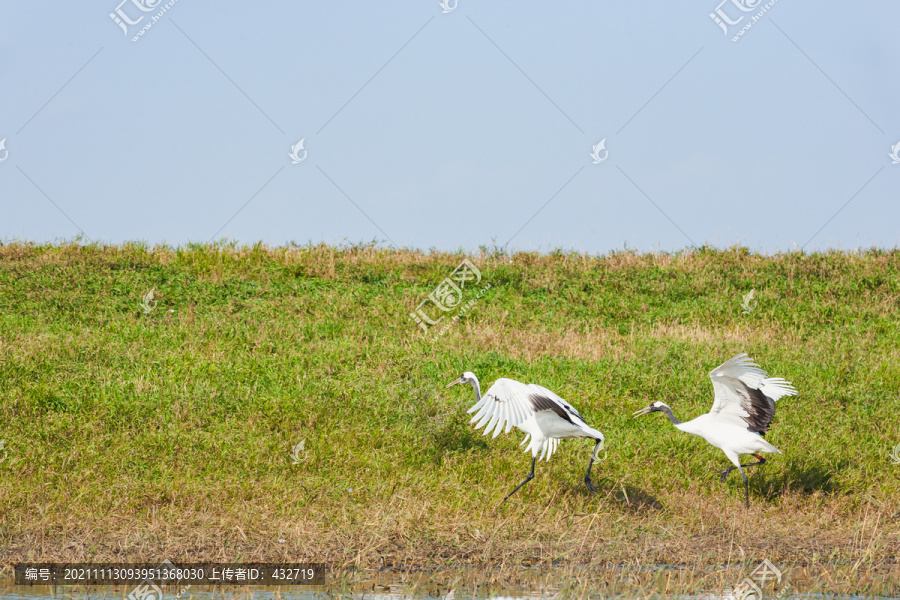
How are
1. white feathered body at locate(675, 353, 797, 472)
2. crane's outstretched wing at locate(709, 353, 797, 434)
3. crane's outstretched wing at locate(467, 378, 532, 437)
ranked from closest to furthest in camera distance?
crane's outstretched wing at locate(467, 378, 532, 437) < crane's outstretched wing at locate(709, 353, 797, 434) < white feathered body at locate(675, 353, 797, 472)

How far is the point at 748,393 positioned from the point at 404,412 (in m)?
4.71

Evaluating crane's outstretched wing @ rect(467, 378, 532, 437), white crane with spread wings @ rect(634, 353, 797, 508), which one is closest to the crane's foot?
white crane with spread wings @ rect(634, 353, 797, 508)

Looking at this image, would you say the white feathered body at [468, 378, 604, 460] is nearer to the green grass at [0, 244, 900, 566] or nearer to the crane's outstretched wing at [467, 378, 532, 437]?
the crane's outstretched wing at [467, 378, 532, 437]

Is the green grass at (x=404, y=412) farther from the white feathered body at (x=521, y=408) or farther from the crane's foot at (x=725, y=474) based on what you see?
the white feathered body at (x=521, y=408)

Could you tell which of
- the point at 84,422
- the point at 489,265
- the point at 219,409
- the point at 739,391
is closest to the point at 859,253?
the point at 489,265

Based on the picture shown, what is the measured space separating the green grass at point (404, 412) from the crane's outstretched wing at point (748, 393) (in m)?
1.08

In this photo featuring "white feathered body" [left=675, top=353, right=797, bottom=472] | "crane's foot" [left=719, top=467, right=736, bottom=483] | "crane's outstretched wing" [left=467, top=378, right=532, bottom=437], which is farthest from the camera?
"crane's foot" [left=719, top=467, right=736, bottom=483]

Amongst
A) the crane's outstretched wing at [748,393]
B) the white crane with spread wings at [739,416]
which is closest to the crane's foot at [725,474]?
the white crane with spread wings at [739,416]

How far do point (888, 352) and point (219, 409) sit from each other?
1196 cm

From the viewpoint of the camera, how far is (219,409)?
12227 mm

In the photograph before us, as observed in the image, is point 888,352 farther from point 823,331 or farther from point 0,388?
point 0,388

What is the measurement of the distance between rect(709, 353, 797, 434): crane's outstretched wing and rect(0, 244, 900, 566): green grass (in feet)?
3.54

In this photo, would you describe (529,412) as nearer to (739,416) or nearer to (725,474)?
(739,416)

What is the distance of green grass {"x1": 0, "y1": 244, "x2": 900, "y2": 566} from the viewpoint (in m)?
8.54
